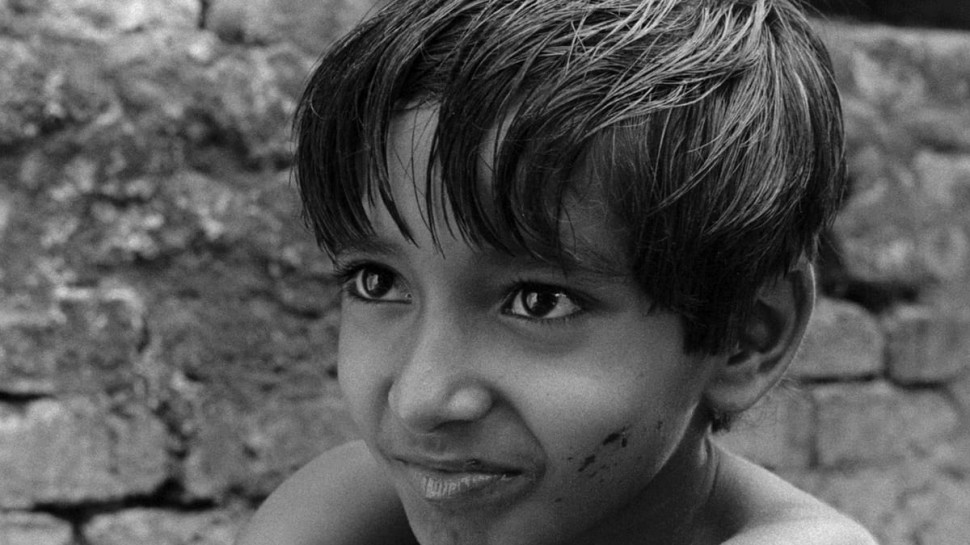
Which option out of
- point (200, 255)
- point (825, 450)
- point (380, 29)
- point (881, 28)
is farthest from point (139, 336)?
point (881, 28)

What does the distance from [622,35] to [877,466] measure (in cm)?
220

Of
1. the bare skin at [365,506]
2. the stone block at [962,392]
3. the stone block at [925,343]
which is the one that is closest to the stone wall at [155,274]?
the bare skin at [365,506]

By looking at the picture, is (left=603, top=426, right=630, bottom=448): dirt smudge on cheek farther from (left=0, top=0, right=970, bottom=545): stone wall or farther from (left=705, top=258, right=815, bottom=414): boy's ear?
(left=0, top=0, right=970, bottom=545): stone wall

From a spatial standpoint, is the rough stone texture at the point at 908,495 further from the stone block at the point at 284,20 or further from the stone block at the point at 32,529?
the stone block at the point at 32,529

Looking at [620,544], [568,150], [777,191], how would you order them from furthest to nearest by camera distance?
[620,544]
[777,191]
[568,150]

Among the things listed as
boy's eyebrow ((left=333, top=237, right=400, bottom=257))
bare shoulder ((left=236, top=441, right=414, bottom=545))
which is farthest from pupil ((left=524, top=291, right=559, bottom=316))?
→ bare shoulder ((left=236, top=441, right=414, bottom=545))

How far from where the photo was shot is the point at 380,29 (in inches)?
55.8

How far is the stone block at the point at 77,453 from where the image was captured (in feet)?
7.34

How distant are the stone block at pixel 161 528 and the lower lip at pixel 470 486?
112cm

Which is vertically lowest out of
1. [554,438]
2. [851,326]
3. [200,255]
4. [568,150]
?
[851,326]

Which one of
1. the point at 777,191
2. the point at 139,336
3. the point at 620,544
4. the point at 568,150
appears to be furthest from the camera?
the point at 139,336

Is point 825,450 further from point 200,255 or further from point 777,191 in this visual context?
point 777,191

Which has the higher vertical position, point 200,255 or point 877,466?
point 200,255

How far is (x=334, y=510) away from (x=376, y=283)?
475 mm
